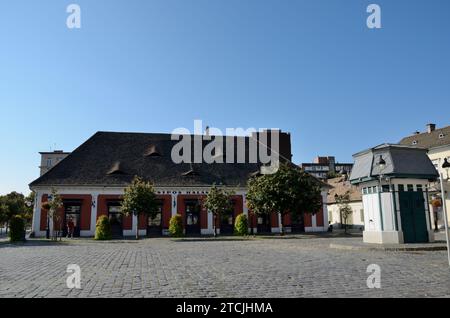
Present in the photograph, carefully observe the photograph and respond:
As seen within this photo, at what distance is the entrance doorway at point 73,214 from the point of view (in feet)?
103

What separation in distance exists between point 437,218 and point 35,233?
39814 mm

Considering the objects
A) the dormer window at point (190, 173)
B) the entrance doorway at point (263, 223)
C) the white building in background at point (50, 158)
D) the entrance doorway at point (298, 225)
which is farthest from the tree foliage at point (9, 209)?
the entrance doorway at point (298, 225)

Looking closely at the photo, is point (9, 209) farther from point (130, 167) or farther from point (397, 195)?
point (397, 195)

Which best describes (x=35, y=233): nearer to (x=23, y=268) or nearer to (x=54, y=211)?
(x=54, y=211)

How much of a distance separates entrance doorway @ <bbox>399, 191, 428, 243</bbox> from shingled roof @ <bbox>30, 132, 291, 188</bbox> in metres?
18.9

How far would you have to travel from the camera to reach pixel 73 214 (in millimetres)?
31781

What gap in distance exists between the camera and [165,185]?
33281 mm

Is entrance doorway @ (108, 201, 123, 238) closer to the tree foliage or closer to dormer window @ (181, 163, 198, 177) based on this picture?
dormer window @ (181, 163, 198, 177)

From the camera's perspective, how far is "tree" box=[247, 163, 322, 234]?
28.0m

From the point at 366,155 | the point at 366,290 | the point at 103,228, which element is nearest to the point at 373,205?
the point at 366,155

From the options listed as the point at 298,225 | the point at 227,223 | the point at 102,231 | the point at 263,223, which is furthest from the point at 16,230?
the point at 298,225

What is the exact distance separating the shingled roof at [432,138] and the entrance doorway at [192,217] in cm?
2612

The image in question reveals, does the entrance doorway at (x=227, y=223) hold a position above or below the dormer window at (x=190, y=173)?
below

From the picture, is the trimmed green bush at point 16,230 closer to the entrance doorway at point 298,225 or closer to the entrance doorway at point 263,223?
the entrance doorway at point 263,223
